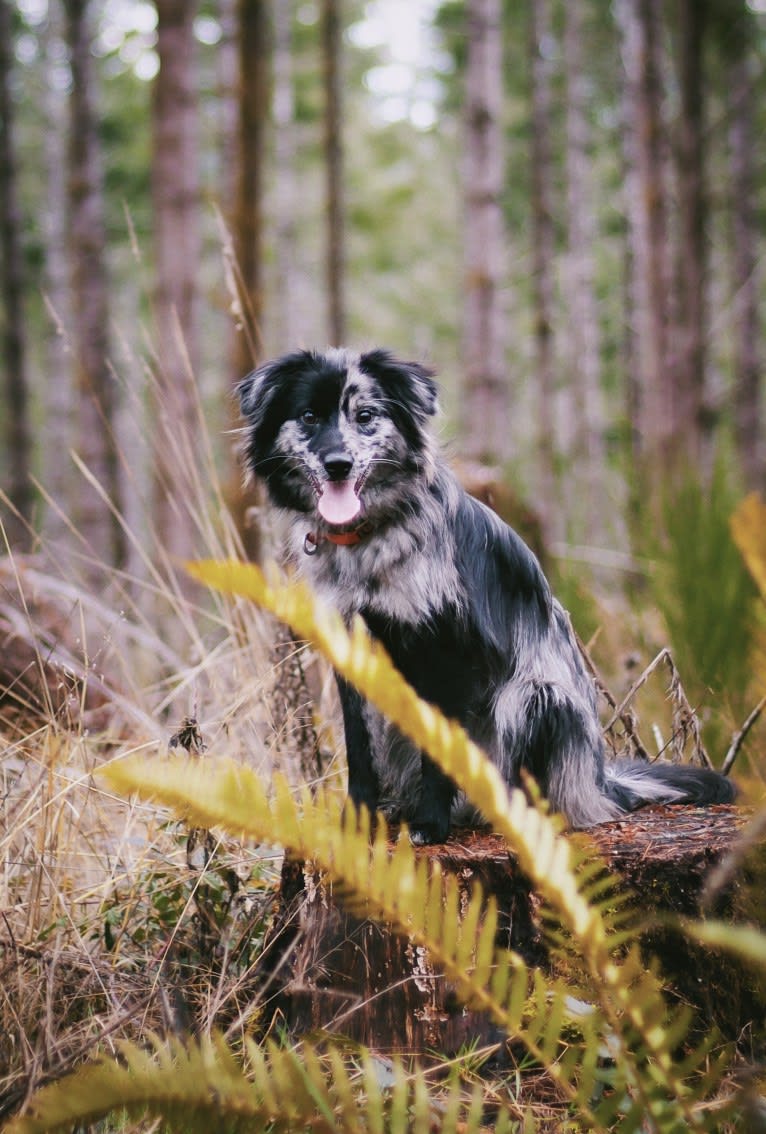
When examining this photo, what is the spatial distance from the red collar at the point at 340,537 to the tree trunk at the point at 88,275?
6.02 m

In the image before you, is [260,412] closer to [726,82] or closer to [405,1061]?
[405,1061]

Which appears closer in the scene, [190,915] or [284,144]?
[190,915]

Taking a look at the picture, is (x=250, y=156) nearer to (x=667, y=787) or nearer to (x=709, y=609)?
(x=709, y=609)

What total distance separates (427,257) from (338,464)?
80.3 ft

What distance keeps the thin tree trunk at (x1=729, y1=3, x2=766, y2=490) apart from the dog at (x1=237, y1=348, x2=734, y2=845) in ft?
32.6

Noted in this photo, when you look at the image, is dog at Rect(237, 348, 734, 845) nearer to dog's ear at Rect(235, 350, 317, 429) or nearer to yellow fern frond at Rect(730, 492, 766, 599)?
dog's ear at Rect(235, 350, 317, 429)

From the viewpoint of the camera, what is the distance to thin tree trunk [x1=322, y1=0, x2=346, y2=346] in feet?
44.2

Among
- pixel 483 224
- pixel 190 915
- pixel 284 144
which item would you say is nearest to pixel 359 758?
pixel 190 915

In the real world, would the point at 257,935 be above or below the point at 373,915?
below

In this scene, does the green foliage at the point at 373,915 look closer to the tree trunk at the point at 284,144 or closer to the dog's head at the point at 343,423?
the dog's head at the point at 343,423

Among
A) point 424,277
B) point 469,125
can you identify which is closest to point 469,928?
point 469,125

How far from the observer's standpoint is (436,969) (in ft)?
7.26

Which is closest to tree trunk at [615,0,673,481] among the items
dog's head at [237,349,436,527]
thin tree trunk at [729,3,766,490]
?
thin tree trunk at [729,3,766,490]

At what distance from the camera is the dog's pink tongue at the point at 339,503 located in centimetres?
262
